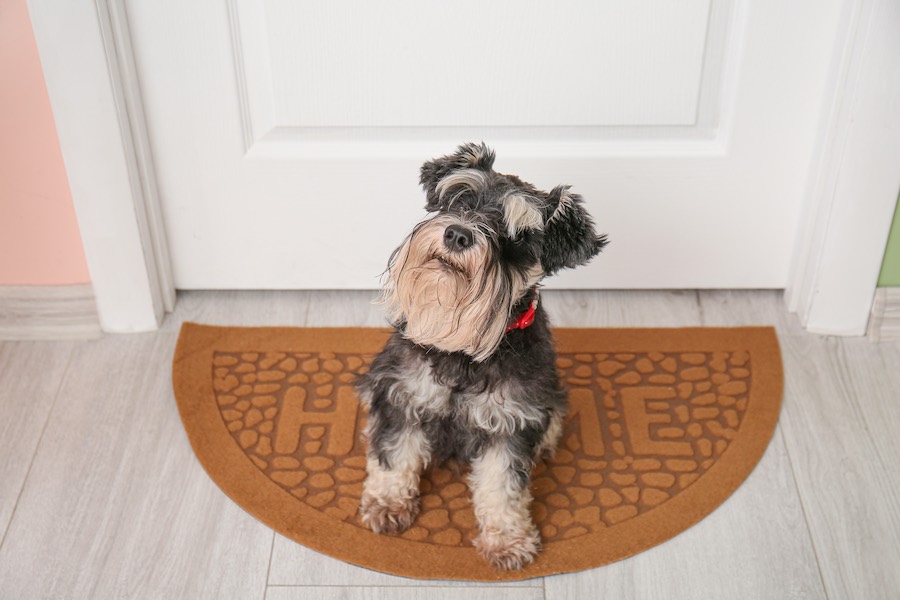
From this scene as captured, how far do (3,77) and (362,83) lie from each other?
805 mm

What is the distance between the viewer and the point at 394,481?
1892 millimetres

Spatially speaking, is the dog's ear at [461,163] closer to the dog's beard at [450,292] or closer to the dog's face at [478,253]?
the dog's face at [478,253]

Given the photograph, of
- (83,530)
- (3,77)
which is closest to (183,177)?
(3,77)

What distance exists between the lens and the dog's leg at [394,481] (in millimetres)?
1858

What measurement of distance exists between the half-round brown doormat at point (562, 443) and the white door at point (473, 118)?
9.6 inches

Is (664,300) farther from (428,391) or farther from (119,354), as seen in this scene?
(119,354)

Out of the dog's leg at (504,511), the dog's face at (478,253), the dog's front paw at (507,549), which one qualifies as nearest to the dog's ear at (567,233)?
the dog's face at (478,253)

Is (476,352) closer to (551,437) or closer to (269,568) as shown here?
(551,437)

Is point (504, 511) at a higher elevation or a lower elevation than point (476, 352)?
lower

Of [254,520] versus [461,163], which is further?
[254,520]

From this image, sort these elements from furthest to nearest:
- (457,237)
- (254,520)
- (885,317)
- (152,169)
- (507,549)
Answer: (885,317), (152,169), (254,520), (507,549), (457,237)

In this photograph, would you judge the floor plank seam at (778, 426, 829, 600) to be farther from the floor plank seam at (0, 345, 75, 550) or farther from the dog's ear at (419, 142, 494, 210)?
the floor plank seam at (0, 345, 75, 550)

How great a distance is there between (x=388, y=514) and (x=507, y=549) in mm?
260

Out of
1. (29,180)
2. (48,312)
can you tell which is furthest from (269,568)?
(29,180)
